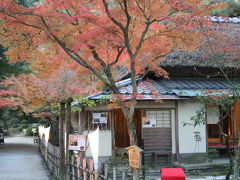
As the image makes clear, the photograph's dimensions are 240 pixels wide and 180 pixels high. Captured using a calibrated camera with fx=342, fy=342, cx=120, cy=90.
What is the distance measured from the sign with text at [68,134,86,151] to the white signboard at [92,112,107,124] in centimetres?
481

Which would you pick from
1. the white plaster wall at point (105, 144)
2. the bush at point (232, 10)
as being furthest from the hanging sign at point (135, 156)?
the bush at point (232, 10)

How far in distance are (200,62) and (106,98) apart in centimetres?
506

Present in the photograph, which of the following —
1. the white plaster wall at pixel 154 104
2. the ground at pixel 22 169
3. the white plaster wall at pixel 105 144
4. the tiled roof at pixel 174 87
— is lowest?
the ground at pixel 22 169

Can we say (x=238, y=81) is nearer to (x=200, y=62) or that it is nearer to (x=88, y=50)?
(x=200, y=62)

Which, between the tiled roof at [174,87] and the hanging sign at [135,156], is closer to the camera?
the hanging sign at [135,156]

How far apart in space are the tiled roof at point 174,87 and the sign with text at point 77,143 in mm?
4033

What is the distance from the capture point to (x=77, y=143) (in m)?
8.02

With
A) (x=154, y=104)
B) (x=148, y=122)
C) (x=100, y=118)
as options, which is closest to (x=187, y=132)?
(x=148, y=122)

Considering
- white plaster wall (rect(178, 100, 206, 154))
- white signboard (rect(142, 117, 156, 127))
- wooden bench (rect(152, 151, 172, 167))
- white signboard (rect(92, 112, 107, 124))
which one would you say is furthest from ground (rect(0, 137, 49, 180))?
white plaster wall (rect(178, 100, 206, 154))

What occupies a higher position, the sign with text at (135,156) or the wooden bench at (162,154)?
the sign with text at (135,156)

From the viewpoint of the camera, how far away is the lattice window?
42.7 feet

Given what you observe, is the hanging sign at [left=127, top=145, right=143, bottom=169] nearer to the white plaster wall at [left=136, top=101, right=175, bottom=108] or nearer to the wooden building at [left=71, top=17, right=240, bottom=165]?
the wooden building at [left=71, top=17, right=240, bottom=165]

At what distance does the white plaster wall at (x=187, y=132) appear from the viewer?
1305 cm

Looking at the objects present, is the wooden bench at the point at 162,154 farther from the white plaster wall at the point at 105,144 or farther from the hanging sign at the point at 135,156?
the hanging sign at the point at 135,156
